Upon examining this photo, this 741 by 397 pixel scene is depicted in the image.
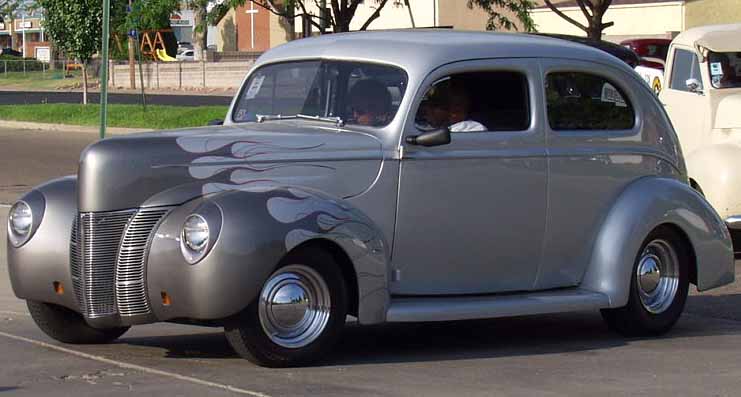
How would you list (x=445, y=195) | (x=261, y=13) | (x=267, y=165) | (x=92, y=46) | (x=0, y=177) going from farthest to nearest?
(x=261, y=13) < (x=92, y=46) < (x=0, y=177) < (x=445, y=195) < (x=267, y=165)

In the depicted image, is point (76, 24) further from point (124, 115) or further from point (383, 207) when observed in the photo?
point (383, 207)

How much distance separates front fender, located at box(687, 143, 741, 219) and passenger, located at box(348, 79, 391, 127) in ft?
17.3

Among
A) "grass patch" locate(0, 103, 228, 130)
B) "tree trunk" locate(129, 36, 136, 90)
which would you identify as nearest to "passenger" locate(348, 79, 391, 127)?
"grass patch" locate(0, 103, 228, 130)

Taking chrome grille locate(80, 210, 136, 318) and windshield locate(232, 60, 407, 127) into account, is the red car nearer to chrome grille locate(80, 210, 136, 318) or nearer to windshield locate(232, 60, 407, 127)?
windshield locate(232, 60, 407, 127)

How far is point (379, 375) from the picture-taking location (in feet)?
22.5

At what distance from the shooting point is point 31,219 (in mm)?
7430

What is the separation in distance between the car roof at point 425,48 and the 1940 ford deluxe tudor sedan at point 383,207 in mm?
15

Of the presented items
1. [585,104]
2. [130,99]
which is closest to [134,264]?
[585,104]

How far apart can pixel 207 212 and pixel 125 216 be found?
0.52 metres

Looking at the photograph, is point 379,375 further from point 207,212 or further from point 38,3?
point 38,3

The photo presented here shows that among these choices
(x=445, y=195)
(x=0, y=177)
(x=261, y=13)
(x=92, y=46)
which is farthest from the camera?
(x=261, y=13)

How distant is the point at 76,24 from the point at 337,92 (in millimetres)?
28557

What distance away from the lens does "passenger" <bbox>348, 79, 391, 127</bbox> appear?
7.57 meters

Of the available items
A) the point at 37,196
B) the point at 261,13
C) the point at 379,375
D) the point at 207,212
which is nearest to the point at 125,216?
the point at 207,212
